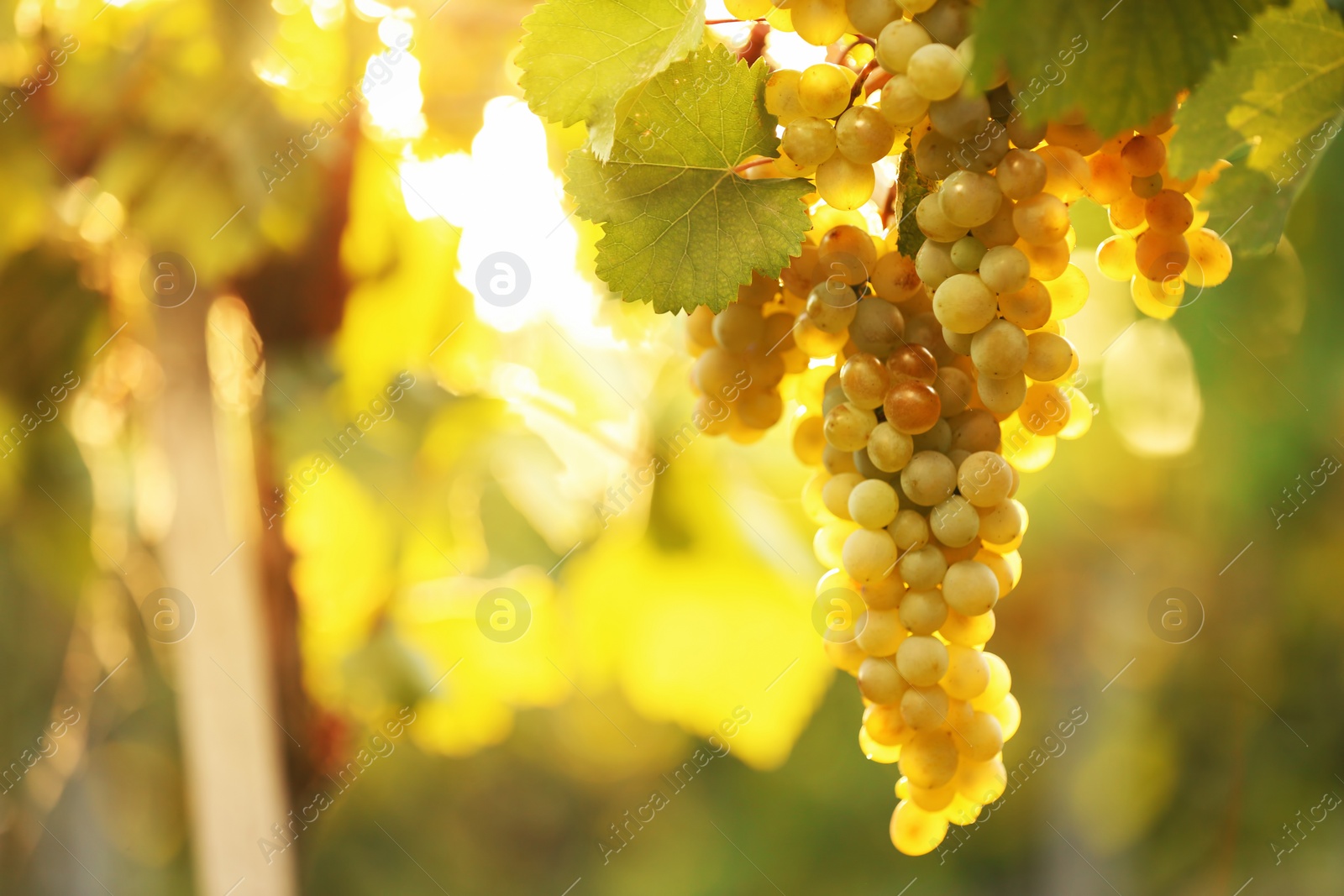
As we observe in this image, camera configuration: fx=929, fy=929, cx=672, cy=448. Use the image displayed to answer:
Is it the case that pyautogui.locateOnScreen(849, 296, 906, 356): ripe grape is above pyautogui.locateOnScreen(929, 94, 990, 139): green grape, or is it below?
below

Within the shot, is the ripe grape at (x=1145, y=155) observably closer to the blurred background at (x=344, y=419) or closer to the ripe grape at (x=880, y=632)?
the ripe grape at (x=880, y=632)

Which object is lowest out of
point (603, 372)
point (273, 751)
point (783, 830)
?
point (783, 830)

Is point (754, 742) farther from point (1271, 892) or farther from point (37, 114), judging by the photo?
point (1271, 892)

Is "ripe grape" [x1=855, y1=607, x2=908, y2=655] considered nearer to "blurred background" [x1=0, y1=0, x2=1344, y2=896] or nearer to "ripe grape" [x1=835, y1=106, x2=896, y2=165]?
"ripe grape" [x1=835, y1=106, x2=896, y2=165]

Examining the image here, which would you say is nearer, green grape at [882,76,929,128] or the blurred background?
green grape at [882,76,929,128]

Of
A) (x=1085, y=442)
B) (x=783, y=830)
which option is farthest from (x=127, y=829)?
(x=1085, y=442)

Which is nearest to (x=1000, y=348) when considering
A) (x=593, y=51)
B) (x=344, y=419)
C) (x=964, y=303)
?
(x=964, y=303)

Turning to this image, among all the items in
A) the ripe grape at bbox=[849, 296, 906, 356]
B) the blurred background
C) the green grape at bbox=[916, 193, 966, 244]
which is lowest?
the blurred background

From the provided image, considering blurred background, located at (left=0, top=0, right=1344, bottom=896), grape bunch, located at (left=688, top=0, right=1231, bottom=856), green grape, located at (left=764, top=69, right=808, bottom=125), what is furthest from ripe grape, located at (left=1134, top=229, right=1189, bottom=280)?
blurred background, located at (left=0, top=0, right=1344, bottom=896)

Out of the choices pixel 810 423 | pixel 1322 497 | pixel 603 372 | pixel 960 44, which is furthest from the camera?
pixel 1322 497
